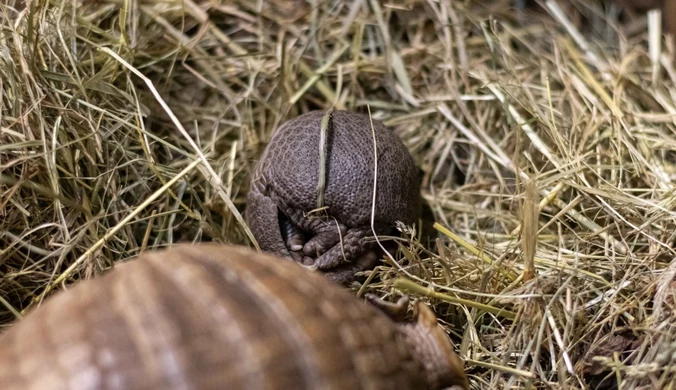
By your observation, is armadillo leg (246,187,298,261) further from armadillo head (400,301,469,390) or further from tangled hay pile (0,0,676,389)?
armadillo head (400,301,469,390)

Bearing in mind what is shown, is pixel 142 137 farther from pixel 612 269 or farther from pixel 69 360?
pixel 612 269

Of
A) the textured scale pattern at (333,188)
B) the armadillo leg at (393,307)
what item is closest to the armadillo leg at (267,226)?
the textured scale pattern at (333,188)

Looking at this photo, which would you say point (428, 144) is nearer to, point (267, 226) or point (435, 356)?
point (267, 226)

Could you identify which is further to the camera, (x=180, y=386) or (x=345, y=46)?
(x=345, y=46)

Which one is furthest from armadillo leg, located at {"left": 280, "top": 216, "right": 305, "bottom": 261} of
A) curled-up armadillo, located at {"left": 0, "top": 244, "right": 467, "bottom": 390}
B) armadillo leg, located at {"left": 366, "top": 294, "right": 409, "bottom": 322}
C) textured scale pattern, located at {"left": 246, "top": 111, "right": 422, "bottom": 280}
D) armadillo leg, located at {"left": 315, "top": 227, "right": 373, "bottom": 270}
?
curled-up armadillo, located at {"left": 0, "top": 244, "right": 467, "bottom": 390}

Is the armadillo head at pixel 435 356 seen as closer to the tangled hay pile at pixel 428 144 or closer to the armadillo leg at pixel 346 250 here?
the tangled hay pile at pixel 428 144

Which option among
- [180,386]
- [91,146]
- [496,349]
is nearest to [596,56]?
[496,349]

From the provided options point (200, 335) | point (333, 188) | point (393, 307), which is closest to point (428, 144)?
point (333, 188)
